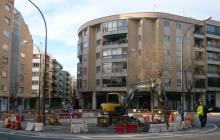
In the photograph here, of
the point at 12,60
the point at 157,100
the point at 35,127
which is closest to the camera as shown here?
the point at 35,127

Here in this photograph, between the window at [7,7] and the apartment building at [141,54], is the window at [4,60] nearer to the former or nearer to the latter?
the window at [7,7]

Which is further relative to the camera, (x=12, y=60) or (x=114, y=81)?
(x=12, y=60)

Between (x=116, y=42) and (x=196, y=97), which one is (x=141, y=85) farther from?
(x=196, y=97)

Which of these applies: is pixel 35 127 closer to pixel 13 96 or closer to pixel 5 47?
pixel 5 47

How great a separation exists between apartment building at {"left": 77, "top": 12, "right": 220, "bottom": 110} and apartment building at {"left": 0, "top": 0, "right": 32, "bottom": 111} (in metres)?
13.7

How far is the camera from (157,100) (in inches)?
2968

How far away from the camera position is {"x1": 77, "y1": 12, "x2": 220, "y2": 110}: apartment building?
75000mm

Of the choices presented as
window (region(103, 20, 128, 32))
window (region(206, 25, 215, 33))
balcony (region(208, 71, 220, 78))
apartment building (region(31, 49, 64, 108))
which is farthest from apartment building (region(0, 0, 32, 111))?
window (region(206, 25, 215, 33))

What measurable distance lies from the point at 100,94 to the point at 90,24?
48.9ft

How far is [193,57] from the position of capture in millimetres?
71062

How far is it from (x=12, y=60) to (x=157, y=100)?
29.9 metres

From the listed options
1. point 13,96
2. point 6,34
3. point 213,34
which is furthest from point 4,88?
point 213,34

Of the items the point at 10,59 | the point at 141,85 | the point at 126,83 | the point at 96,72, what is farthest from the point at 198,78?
the point at 141,85

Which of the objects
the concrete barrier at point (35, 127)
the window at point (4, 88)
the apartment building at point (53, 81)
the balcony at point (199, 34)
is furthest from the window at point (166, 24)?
the apartment building at point (53, 81)
